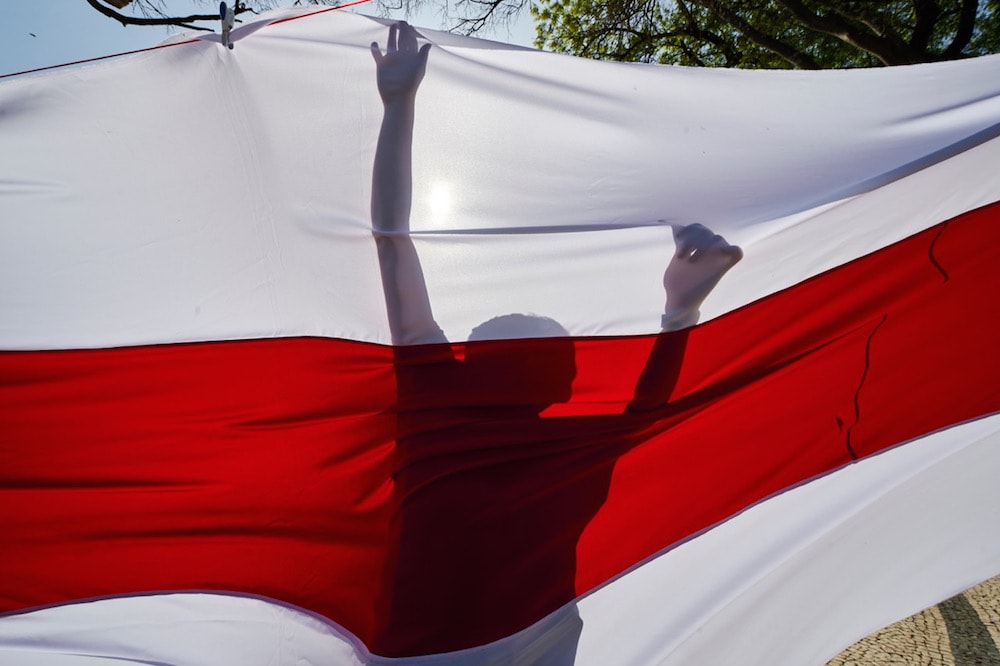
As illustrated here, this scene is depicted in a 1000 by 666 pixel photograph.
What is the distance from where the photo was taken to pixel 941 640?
4.12m

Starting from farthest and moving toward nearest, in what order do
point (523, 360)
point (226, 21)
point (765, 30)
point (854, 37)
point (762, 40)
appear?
point (765, 30) → point (762, 40) → point (854, 37) → point (523, 360) → point (226, 21)

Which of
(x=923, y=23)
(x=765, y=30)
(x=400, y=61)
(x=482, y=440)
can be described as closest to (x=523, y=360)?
(x=482, y=440)

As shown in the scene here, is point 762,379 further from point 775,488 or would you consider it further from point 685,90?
point 685,90

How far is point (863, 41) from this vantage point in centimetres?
659

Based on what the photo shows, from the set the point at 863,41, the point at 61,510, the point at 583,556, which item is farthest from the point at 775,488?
the point at 863,41

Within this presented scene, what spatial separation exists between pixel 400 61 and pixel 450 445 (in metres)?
1.40

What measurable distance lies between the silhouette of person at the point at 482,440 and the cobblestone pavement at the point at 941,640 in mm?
2573

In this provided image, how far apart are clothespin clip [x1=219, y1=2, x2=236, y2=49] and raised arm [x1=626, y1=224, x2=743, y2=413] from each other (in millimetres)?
1750

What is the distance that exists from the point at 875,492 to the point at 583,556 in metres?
1.22

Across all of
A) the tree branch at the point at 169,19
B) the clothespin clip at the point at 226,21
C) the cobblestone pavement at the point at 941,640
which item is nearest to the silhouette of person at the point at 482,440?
the clothespin clip at the point at 226,21

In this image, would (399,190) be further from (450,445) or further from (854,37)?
(854,37)

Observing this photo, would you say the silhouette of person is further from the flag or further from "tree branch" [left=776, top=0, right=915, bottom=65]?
"tree branch" [left=776, top=0, right=915, bottom=65]

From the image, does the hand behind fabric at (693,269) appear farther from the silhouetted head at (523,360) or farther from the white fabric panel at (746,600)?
the white fabric panel at (746,600)

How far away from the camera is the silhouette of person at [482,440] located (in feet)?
7.54
